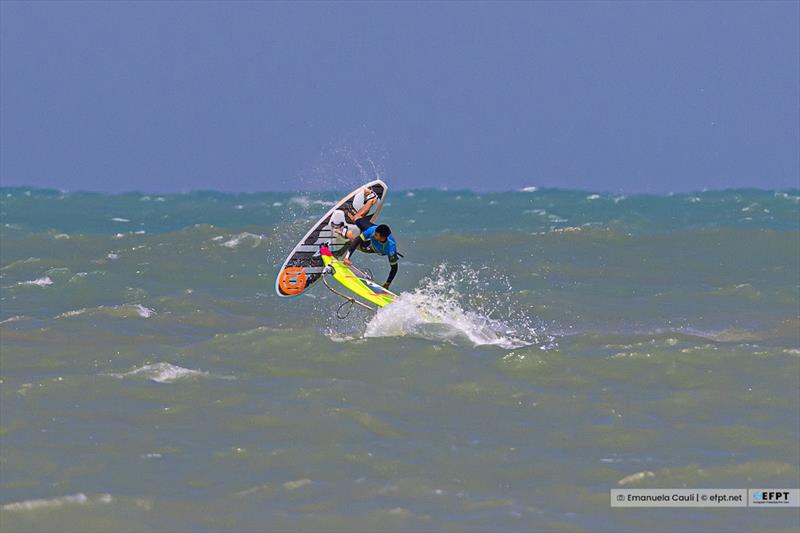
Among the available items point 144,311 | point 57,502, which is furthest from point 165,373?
point 144,311

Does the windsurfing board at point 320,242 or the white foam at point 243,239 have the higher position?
the white foam at point 243,239

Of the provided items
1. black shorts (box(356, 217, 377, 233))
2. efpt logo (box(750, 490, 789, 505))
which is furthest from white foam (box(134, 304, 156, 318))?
efpt logo (box(750, 490, 789, 505))

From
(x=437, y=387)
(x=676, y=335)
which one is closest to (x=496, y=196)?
(x=676, y=335)

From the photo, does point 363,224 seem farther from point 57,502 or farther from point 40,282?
point 57,502

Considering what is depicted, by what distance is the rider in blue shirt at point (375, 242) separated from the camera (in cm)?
1659

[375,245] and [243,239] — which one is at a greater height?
[243,239]

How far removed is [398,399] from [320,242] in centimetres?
568

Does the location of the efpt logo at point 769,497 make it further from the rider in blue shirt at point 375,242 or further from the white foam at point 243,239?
the white foam at point 243,239

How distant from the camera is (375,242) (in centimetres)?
1681

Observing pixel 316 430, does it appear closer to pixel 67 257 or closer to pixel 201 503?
pixel 201 503

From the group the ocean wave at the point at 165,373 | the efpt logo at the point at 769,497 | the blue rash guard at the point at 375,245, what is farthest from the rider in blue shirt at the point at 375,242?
the efpt logo at the point at 769,497

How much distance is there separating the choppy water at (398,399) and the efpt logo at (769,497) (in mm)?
177

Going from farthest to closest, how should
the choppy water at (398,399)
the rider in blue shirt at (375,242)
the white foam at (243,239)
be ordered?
the white foam at (243,239) → the rider in blue shirt at (375,242) → the choppy water at (398,399)

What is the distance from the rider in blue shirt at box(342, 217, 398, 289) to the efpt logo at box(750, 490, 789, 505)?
781 cm
